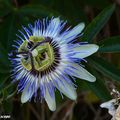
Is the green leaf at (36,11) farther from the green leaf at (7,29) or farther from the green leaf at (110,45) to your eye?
the green leaf at (110,45)

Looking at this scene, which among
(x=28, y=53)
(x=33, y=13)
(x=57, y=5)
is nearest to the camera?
(x=28, y=53)

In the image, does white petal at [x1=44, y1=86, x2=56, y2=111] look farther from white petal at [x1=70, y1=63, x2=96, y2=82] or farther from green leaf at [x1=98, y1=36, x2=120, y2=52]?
green leaf at [x1=98, y1=36, x2=120, y2=52]

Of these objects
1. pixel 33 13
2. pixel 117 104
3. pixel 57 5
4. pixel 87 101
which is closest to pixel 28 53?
pixel 117 104

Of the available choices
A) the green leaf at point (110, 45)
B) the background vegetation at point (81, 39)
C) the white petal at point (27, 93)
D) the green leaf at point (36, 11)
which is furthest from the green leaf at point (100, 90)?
the green leaf at point (36, 11)

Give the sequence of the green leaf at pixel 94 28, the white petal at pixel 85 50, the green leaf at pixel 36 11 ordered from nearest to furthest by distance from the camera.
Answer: the white petal at pixel 85 50
the green leaf at pixel 94 28
the green leaf at pixel 36 11

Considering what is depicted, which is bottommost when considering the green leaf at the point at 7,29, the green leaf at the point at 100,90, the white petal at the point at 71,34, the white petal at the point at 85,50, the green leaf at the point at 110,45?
the green leaf at the point at 100,90

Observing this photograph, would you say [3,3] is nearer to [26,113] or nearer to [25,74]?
[25,74]

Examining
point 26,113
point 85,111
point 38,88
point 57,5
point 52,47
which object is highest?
point 57,5
